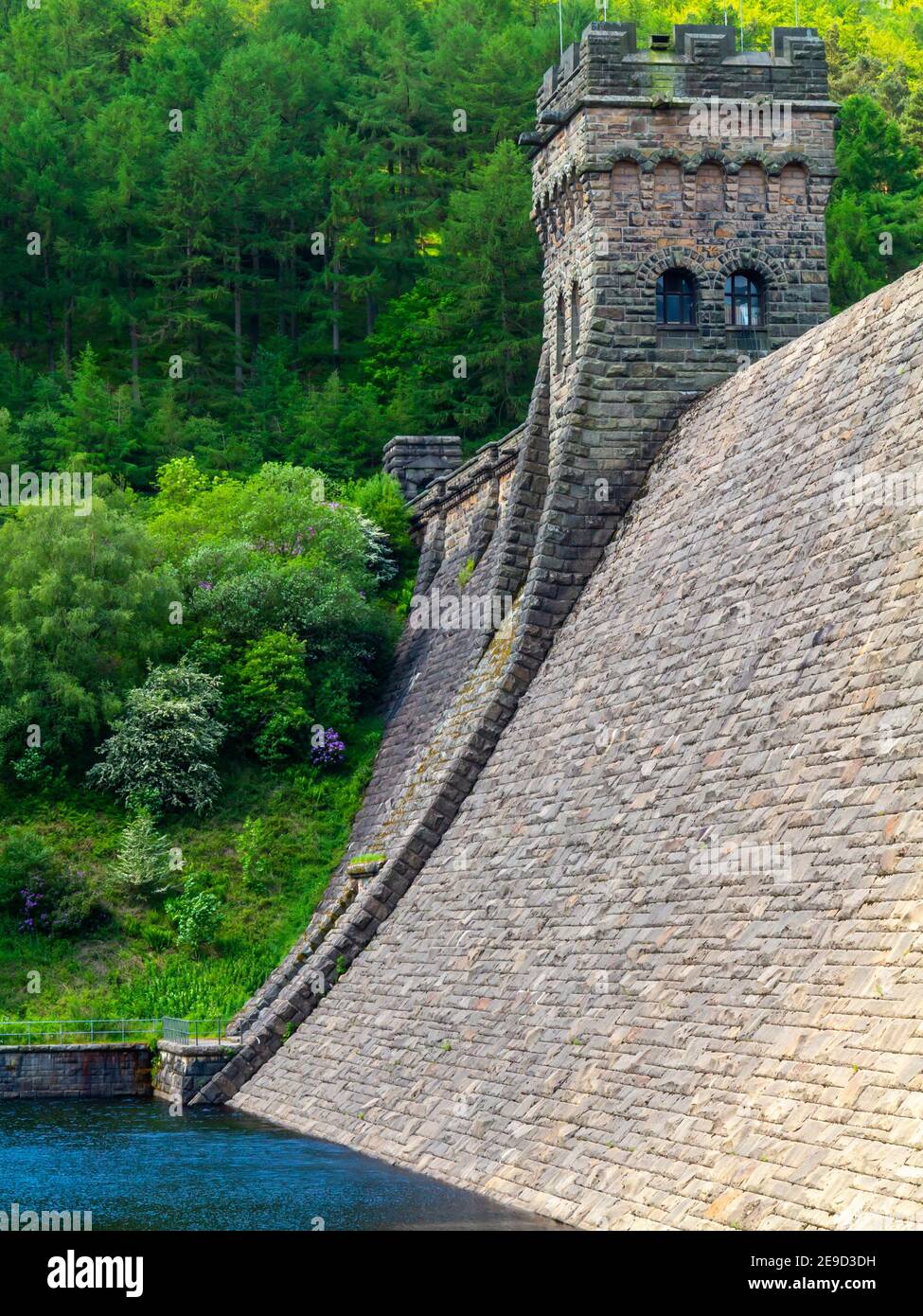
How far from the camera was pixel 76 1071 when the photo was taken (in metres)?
34.9

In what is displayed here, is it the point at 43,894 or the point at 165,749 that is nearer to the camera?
the point at 43,894

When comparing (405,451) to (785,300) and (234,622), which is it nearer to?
(234,622)

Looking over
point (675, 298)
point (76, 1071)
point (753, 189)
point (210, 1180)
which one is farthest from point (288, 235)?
point (210, 1180)

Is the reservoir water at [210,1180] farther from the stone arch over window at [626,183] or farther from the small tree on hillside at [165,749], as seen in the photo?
the stone arch over window at [626,183]

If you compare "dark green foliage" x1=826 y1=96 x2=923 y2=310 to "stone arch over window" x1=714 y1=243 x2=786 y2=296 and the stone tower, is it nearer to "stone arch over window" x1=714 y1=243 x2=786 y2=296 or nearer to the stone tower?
the stone tower

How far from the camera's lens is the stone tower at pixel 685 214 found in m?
35.5

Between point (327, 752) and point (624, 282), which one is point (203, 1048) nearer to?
point (327, 752)

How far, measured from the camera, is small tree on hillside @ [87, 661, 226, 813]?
139 ft

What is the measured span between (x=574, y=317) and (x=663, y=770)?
14.1 metres

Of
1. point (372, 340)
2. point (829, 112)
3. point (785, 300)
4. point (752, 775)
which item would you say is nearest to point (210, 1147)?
point (752, 775)

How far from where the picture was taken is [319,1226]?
20.0 meters

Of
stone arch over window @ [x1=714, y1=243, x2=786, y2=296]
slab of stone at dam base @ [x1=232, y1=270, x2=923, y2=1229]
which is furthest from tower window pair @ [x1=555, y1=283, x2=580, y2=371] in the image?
slab of stone at dam base @ [x1=232, y1=270, x2=923, y2=1229]

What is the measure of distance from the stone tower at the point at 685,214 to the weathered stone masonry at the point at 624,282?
3cm

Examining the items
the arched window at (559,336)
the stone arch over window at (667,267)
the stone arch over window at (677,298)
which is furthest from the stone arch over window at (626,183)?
the arched window at (559,336)
